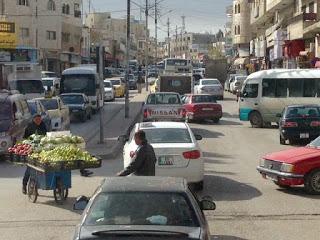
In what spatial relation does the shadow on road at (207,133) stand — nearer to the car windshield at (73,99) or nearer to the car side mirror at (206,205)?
the car windshield at (73,99)

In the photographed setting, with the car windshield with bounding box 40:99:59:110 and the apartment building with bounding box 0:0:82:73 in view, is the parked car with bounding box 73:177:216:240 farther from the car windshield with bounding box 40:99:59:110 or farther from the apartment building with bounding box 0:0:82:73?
the apartment building with bounding box 0:0:82:73

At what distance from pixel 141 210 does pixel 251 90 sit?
28.5 meters

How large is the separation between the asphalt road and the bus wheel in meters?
12.5

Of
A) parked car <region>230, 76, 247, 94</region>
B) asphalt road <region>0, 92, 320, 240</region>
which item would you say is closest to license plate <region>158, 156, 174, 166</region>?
asphalt road <region>0, 92, 320, 240</region>

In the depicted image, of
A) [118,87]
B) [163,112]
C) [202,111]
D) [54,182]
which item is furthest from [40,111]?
[118,87]

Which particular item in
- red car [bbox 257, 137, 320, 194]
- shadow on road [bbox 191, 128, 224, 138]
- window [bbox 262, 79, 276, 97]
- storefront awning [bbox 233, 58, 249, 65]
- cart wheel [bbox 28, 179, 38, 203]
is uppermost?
storefront awning [bbox 233, 58, 249, 65]

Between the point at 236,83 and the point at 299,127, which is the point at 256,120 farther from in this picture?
Answer: the point at 236,83

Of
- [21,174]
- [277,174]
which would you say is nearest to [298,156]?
[277,174]

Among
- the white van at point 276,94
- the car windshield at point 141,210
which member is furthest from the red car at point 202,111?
the car windshield at point 141,210

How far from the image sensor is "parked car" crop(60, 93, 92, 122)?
123ft

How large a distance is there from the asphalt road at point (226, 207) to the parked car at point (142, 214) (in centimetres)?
376

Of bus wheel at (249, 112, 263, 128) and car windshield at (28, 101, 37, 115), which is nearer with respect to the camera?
car windshield at (28, 101, 37, 115)

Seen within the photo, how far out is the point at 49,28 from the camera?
74438mm

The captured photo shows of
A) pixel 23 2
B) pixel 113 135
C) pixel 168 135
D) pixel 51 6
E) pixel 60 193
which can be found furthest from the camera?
pixel 51 6
